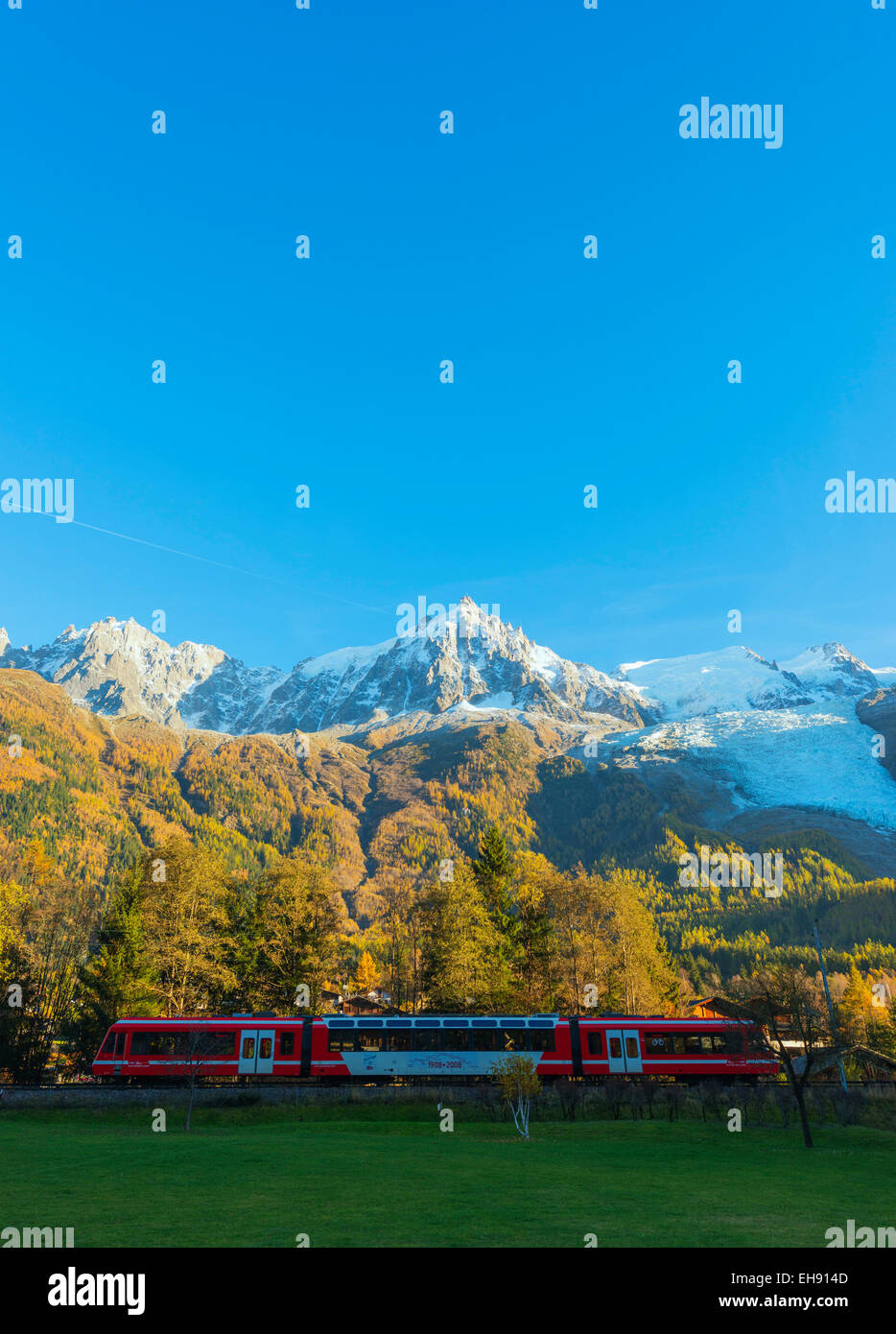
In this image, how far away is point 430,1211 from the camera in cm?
1694

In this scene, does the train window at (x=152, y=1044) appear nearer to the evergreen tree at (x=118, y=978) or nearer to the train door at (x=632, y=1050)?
the evergreen tree at (x=118, y=978)

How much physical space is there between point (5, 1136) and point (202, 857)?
36.9 meters

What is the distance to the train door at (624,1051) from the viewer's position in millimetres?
46062

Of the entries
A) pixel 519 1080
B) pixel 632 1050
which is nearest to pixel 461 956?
pixel 632 1050

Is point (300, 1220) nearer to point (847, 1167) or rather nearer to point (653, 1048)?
point (847, 1167)

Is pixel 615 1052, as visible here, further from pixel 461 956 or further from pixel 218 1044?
pixel 218 1044

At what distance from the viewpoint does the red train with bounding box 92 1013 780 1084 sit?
148 feet

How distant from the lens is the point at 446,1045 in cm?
4638

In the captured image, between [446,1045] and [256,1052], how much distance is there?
11.5 meters

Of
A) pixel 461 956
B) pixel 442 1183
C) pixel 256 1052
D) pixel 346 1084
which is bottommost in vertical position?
pixel 346 1084

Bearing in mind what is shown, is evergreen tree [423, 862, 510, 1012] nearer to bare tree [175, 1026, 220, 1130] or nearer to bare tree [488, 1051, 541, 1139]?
bare tree [175, 1026, 220, 1130]

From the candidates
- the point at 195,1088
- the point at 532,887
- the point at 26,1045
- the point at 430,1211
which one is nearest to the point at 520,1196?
the point at 430,1211
